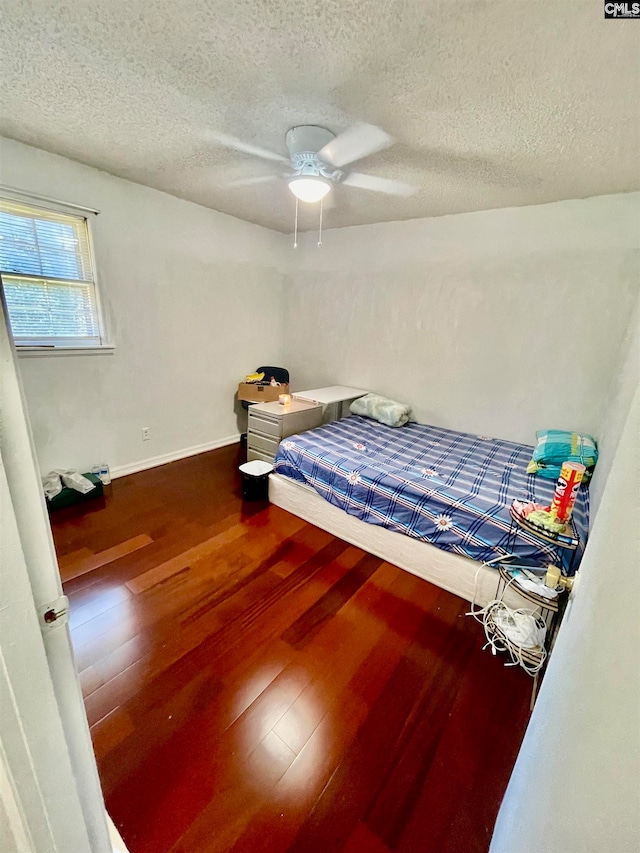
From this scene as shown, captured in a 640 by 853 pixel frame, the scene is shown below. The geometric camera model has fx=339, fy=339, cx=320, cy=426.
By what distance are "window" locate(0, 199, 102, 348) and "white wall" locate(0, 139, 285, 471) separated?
4.3 inches

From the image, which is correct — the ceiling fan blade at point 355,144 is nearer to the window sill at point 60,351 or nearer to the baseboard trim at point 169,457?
the window sill at point 60,351

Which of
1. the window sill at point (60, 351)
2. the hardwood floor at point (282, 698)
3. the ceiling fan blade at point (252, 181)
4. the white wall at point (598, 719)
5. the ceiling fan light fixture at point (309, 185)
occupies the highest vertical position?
the ceiling fan blade at point (252, 181)

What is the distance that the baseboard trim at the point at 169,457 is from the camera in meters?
3.09

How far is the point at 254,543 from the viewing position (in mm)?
2283

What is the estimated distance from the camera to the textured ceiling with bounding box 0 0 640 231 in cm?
111

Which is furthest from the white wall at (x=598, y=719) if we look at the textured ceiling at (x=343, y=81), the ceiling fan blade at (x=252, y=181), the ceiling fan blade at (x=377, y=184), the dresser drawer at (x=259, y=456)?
the ceiling fan blade at (x=252, y=181)

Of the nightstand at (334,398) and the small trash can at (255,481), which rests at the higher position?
the nightstand at (334,398)

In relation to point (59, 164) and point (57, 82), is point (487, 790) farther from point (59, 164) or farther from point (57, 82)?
point (59, 164)

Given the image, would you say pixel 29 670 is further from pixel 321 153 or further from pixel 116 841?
pixel 321 153

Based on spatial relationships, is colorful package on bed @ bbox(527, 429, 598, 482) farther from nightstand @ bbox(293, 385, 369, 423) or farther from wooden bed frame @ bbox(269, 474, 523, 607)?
nightstand @ bbox(293, 385, 369, 423)

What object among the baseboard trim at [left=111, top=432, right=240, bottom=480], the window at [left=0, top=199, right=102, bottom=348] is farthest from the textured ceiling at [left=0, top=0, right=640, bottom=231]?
the baseboard trim at [left=111, top=432, right=240, bottom=480]

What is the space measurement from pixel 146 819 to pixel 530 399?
3.31 meters

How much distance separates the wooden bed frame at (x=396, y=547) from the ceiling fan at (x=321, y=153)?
2022 millimetres

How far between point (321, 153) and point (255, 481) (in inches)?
87.2
